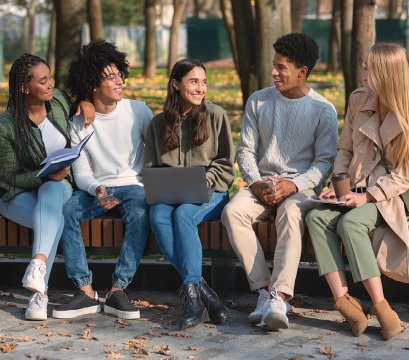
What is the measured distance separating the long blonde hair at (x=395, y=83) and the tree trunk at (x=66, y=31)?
9163 millimetres

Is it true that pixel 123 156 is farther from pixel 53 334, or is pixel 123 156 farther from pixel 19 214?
pixel 53 334

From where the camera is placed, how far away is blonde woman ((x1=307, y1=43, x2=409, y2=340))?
5.93 m

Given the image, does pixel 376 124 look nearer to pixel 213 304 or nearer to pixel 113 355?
pixel 213 304

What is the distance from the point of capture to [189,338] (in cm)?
591

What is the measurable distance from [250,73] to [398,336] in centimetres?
884

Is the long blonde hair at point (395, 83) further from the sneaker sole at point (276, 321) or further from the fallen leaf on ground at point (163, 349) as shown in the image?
the fallen leaf on ground at point (163, 349)

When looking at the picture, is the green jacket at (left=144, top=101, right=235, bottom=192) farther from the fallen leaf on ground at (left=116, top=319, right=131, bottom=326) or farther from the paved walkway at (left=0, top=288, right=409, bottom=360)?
the fallen leaf on ground at (left=116, top=319, right=131, bottom=326)

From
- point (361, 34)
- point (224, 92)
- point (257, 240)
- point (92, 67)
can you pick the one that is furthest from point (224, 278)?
point (224, 92)

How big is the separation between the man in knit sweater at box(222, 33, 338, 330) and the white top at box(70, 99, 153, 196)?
69 cm

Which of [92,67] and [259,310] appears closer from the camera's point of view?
[259,310]

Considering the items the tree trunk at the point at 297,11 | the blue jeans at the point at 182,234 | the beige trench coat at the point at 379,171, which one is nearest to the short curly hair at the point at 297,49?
the beige trench coat at the point at 379,171

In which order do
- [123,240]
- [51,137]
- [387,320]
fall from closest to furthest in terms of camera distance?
[387,320]
[123,240]
[51,137]

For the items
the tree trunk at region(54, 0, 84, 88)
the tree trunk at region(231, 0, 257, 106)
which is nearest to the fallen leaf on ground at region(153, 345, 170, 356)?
the tree trunk at region(231, 0, 257, 106)

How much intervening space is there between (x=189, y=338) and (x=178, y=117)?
4.91 feet
